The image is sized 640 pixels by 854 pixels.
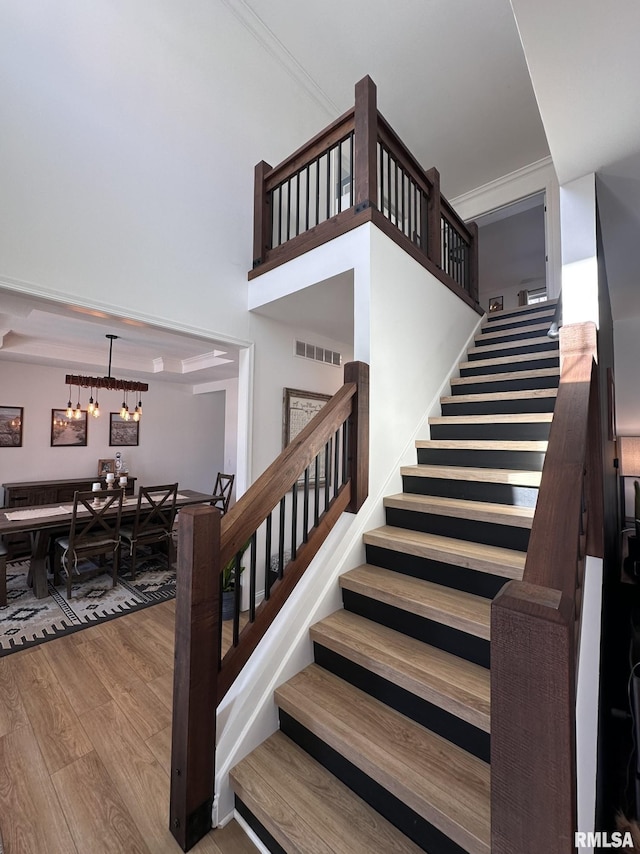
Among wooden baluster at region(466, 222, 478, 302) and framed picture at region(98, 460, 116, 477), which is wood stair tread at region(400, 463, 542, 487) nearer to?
wooden baluster at region(466, 222, 478, 302)

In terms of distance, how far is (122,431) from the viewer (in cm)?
618

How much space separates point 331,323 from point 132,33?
Result: 8.17ft

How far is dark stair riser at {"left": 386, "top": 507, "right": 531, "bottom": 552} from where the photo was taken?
68.4 inches

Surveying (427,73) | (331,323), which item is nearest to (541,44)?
(331,323)

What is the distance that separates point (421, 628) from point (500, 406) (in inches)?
68.6

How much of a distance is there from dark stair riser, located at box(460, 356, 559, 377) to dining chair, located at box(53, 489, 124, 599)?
3.66m

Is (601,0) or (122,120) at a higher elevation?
(122,120)

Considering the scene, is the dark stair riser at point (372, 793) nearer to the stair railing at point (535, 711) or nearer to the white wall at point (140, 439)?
the stair railing at point (535, 711)

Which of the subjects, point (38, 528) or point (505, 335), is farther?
point (505, 335)

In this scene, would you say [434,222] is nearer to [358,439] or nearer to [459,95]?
[358,439]

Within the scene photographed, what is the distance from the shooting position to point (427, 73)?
3885 millimetres

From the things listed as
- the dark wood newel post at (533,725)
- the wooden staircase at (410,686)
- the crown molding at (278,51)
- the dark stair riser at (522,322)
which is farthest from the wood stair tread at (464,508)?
the crown molding at (278,51)

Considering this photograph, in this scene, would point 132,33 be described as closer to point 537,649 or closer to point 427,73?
point 427,73

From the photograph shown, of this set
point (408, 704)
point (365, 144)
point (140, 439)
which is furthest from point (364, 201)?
point (140, 439)
